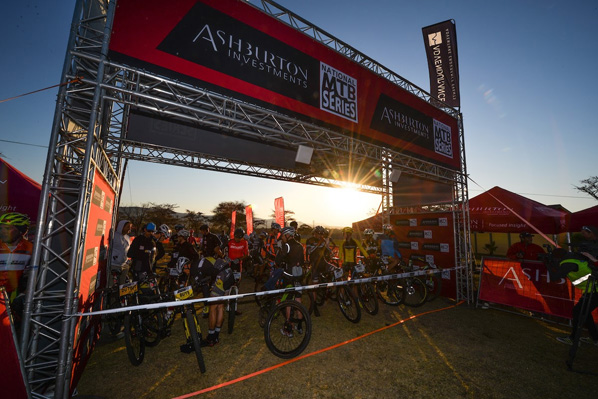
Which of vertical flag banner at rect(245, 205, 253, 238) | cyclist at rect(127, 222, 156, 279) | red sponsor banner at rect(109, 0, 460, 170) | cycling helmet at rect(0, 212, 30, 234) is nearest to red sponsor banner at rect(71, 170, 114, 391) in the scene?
cycling helmet at rect(0, 212, 30, 234)

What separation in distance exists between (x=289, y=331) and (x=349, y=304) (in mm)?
1973

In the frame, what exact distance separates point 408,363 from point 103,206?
5994 mm

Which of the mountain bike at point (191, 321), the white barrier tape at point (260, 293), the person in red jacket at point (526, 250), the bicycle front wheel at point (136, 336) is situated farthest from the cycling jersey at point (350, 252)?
the bicycle front wheel at point (136, 336)

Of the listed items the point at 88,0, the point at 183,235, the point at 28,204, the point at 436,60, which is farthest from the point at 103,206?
the point at 436,60

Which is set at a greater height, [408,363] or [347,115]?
[347,115]

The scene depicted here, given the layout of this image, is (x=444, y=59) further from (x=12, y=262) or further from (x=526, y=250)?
(x=12, y=262)

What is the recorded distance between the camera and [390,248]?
7.10m

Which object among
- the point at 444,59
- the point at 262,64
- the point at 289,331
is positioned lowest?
the point at 289,331

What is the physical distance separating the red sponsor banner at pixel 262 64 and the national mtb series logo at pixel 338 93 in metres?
0.03

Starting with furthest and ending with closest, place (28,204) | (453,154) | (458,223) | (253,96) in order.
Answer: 1. (453,154)
2. (458,223)
3. (28,204)
4. (253,96)

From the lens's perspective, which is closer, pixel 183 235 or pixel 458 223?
pixel 183 235

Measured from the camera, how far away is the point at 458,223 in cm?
801

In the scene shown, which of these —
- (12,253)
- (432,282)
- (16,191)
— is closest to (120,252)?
(12,253)

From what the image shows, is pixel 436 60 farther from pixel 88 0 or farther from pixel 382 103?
pixel 88 0
